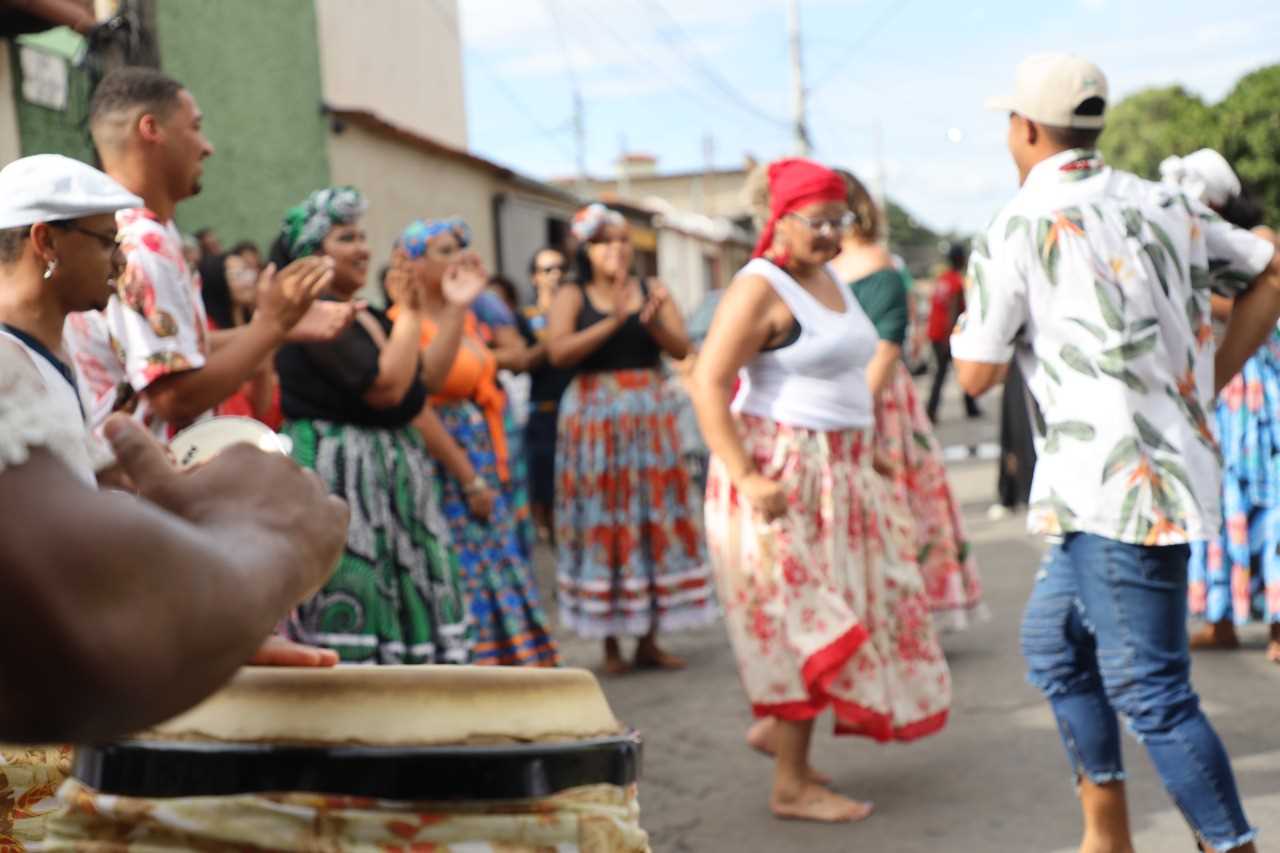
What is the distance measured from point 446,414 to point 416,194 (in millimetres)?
9898

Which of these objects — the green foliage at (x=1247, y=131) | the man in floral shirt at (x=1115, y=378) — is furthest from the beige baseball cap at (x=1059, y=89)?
the green foliage at (x=1247, y=131)

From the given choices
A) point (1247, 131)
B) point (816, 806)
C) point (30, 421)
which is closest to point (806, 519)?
point (816, 806)

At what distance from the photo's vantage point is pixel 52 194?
2.27m

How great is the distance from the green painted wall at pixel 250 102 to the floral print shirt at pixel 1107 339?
25.9 ft

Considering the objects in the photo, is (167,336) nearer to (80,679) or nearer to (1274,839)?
(80,679)

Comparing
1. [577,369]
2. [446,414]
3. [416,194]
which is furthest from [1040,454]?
[416,194]

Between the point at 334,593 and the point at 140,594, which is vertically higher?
the point at 140,594

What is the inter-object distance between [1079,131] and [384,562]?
2432mm

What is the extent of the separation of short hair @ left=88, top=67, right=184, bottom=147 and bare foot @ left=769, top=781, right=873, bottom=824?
2472 millimetres

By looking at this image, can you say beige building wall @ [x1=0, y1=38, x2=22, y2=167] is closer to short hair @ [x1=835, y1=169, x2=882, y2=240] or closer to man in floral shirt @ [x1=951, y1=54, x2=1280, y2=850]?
short hair @ [x1=835, y1=169, x2=882, y2=240]

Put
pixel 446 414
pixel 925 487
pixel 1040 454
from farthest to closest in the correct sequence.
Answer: pixel 925 487
pixel 446 414
pixel 1040 454

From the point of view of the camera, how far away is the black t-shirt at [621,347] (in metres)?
6.14

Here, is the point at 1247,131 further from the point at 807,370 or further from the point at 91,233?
the point at 91,233

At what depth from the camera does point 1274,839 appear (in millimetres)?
3570
